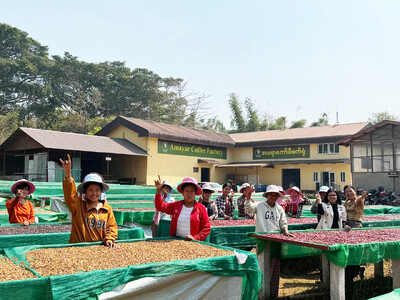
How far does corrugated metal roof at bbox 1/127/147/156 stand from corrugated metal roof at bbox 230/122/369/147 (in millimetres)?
9464

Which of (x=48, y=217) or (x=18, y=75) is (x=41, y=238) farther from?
(x=18, y=75)

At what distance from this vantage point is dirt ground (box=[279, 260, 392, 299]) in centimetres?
521

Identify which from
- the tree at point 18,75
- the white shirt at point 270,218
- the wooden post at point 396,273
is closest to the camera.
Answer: the wooden post at point 396,273

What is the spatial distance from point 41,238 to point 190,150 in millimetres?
23454

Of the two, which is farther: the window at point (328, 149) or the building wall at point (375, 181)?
the window at point (328, 149)

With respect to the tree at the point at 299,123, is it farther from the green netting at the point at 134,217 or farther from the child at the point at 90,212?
the child at the point at 90,212

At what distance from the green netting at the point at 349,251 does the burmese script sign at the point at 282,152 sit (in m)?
23.7

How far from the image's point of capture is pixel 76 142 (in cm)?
2294

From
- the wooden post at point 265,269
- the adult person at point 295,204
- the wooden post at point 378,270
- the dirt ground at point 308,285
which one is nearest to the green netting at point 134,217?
the adult person at point 295,204

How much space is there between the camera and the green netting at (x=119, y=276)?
2.59 meters

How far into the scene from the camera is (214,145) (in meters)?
29.6

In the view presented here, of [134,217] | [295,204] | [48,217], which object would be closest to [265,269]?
[295,204]

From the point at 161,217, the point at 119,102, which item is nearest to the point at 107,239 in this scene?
the point at 161,217

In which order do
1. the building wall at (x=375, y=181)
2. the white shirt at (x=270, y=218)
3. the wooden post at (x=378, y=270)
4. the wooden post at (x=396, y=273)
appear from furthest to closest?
the building wall at (x=375, y=181), the wooden post at (x=378, y=270), the white shirt at (x=270, y=218), the wooden post at (x=396, y=273)
